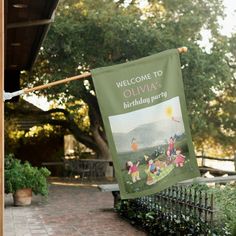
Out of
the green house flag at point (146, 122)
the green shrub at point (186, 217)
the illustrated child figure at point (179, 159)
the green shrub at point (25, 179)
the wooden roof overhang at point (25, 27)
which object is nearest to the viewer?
the green house flag at point (146, 122)

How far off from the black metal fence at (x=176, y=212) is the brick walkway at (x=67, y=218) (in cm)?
33

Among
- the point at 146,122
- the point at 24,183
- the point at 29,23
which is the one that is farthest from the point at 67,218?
the point at 146,122

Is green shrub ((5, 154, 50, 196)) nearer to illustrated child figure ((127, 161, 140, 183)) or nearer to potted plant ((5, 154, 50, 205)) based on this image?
potted plant ((5, 154, 50, 205))

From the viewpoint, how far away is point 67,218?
9992mm

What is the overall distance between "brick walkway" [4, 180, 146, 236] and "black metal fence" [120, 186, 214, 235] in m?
0.33

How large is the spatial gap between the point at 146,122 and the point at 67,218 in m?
5.49

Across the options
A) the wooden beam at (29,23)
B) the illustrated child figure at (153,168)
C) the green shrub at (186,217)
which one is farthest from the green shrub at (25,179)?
the illustrated child figure at (153,168)

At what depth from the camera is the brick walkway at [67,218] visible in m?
8.57

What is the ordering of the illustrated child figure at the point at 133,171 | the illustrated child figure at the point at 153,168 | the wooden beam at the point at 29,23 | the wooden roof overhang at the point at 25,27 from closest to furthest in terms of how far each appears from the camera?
the illustrated child figure at the point at 133,171 → the illustrated child figure at the point at 153,168 → the wooden roof overhang at the point at 25,27 → the wooden beam at the point at 29,23

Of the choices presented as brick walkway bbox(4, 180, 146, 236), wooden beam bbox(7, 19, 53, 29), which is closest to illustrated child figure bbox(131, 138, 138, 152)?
wooden beam bbox(7, 19, 53, 29)

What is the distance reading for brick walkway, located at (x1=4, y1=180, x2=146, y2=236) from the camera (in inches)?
337

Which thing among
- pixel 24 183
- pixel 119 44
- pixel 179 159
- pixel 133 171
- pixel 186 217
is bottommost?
pixel 186 217

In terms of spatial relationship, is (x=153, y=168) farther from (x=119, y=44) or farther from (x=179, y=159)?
(x=119, y=44)

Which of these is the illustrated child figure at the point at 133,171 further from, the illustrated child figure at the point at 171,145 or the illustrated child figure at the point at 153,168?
the illustrated child figure at the point at 171,145
